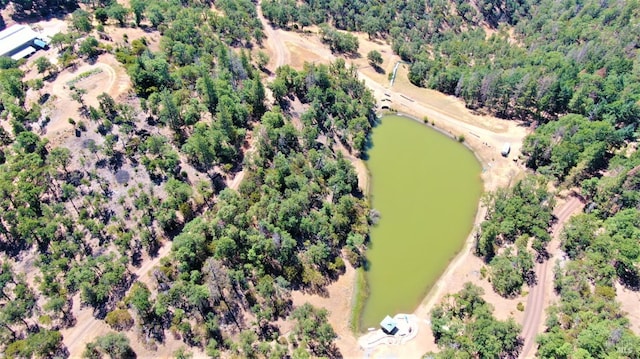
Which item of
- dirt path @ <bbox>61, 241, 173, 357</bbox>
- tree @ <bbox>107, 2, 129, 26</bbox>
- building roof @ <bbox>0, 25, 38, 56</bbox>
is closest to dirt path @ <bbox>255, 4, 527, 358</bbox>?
dirt path @ <bbox>61, 241, 173, 357</bbox>

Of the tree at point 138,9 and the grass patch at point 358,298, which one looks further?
the tree at point 138,9

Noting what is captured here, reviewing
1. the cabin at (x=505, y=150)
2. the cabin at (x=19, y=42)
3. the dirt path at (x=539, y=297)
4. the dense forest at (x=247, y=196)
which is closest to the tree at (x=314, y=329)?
the dense forest at (x=247, y=196)

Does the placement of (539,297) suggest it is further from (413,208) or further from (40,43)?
(40,43)

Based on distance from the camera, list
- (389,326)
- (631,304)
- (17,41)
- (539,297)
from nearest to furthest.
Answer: (389,326) < (631,304) < (539,297) < (17,41)

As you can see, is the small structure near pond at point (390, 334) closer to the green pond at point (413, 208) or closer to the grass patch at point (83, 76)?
the green pond at point (413, 208)

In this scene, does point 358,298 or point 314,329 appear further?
point 358,298

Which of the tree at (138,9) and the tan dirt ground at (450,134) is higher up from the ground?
the tree at (138,9)

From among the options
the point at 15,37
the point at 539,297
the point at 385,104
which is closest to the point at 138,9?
the point at 15,37
